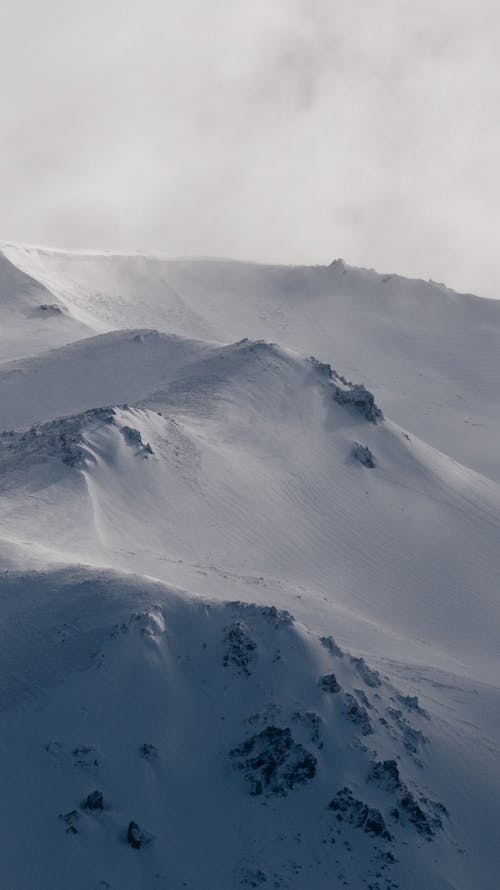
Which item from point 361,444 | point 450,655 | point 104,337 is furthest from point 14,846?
point 104,337

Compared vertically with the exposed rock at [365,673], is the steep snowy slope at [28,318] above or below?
above

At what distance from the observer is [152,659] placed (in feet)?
90.7

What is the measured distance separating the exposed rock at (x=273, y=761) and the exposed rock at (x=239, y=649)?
218cm

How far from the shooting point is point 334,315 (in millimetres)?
95062

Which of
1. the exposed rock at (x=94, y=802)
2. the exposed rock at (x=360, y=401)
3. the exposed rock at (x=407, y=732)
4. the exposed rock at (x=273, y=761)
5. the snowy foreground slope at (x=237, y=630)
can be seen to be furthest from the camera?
the exposed rock at (x=360, y=401)

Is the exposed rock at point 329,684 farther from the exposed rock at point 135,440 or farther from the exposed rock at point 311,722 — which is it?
the exposed rock at point 135,440

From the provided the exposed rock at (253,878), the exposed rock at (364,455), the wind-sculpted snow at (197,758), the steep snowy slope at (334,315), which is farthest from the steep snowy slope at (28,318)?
the exposed rock at (253,878)

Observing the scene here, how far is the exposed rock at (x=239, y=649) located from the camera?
92.6ft

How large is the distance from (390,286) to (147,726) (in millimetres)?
80293

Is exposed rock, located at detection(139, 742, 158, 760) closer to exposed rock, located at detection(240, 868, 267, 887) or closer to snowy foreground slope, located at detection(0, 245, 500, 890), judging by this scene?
snowy foreground slope, located at detection(0, 245, 500, 890)

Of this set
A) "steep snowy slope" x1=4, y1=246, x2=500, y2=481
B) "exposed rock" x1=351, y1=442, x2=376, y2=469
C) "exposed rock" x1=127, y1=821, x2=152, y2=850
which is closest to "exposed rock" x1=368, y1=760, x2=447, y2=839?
"exposed rock" x1=127, y1=821, x2=152, y2=850

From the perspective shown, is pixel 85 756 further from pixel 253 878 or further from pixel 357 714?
pixel 357 714

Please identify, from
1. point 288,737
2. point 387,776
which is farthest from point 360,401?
point 387,776

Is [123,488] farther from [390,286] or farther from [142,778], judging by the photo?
[390,286]
